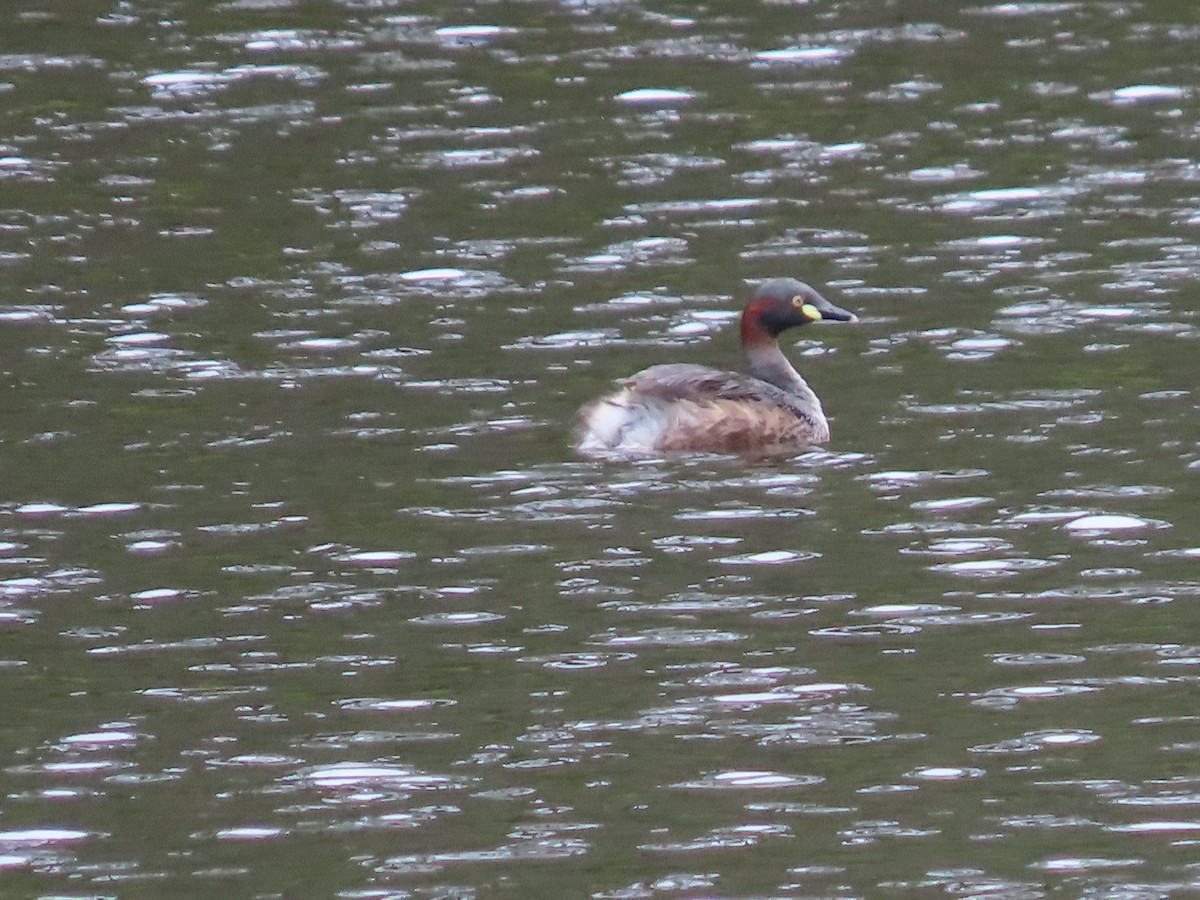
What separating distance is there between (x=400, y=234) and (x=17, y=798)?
7.89 metres

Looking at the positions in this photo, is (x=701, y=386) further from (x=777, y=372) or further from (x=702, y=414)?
(x=777, y=372)

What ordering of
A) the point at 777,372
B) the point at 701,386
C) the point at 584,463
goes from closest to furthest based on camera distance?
the point at 584,463, the point at 701,386, the point at 777,372

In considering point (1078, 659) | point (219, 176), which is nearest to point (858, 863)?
point (1078, 659)

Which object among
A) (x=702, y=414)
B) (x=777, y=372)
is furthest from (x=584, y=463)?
(x=777, y=372)

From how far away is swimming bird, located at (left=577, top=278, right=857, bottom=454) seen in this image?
12.3 meters

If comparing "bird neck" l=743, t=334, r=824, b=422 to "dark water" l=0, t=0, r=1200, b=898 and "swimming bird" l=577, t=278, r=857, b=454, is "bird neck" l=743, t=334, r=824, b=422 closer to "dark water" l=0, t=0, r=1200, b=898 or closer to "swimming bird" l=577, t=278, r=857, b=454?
"swimming bird" l=577, t=278, r=857, b=454

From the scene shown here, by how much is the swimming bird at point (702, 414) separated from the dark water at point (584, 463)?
0.16 m

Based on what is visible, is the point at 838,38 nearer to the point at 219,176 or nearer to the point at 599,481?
the point at 219,176

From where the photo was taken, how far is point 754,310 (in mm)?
13492

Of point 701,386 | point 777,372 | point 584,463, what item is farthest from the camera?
point 777,372

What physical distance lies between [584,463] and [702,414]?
0.74m

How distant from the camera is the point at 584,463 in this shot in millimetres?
12164

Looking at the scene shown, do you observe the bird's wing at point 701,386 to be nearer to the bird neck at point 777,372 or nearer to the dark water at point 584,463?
the bird neck at point 777,372

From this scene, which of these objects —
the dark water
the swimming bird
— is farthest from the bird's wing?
the dark water
